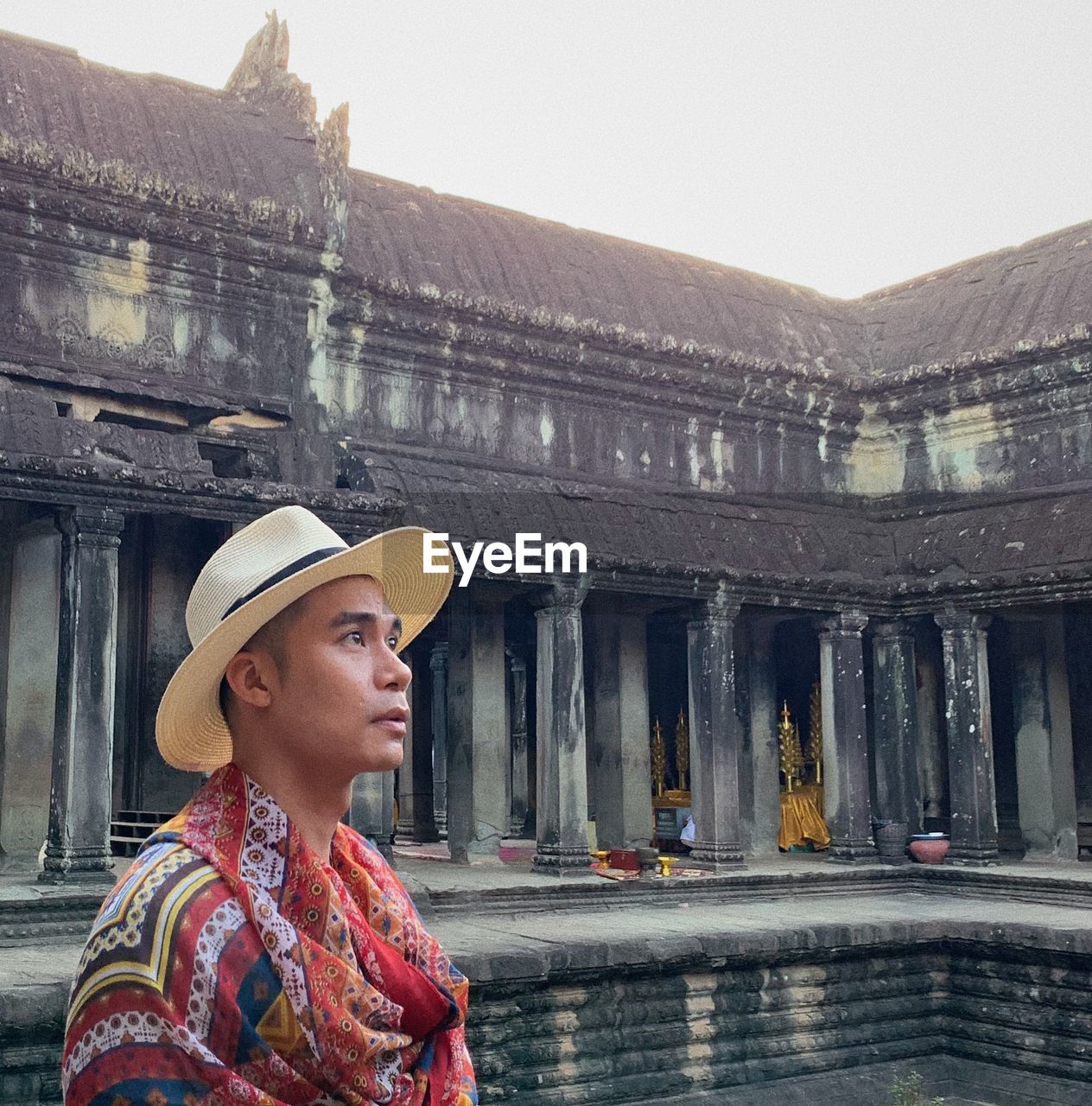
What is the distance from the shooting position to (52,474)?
33.7 ft

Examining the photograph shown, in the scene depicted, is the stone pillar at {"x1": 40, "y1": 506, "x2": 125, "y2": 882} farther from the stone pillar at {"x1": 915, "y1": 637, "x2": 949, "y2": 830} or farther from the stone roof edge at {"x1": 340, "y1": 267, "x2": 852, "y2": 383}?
the stone pillar at {"x1": 915, "y1": 637, "x2": 949, "y2": 830}

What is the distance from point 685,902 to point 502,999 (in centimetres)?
537

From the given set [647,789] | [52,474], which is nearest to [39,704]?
[52,474]

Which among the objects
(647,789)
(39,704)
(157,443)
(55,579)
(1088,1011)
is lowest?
(1088,1011)

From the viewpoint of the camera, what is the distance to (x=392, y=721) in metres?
2.59

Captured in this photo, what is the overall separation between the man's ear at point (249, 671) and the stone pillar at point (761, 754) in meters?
14.5

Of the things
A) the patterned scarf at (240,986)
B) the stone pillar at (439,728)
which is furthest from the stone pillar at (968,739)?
the patterned scarf at (240,986)

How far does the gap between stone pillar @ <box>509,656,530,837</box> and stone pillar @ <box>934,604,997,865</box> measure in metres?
6.04

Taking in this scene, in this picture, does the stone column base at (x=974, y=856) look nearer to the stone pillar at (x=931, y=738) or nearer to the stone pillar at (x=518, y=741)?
the stone pillar at (x=931, y=738)

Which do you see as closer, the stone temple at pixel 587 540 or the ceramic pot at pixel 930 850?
the stone temple at pixel 587 540

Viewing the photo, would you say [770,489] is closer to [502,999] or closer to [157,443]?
[157,443]

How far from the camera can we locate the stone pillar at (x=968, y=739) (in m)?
14.9

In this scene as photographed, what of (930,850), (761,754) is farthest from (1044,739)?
(761,754)

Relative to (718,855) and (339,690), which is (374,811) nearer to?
(718,855)
